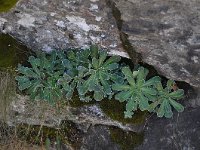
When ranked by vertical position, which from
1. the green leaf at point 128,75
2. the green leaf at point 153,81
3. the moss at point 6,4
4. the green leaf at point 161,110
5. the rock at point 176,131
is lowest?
the rock at point 176,131

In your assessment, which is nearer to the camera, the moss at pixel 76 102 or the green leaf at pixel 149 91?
the green leaf at pixel 149 91

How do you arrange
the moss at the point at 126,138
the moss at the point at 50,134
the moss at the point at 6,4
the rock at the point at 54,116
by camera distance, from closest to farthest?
the moss at the point at 6,4 < the rock at the point at 54,116 < the moss at the point at 126,138 < the moss at the point at 50,134

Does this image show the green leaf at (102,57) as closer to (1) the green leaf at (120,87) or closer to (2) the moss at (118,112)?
(1) the green leaf at (120,87)

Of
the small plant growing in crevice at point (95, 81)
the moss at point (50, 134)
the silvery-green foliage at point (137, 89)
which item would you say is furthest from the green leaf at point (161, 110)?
the moss at point (50, 134)

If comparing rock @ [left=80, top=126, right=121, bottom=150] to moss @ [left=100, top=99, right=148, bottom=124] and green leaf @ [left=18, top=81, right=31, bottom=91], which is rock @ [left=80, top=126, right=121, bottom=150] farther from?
green leaf @ [left=18, top=81, right=31, bottom=91]

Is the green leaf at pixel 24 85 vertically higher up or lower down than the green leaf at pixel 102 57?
lower down

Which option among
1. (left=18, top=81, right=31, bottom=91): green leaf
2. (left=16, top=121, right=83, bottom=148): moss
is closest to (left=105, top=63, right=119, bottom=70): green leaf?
(left=18, top=81, right=31, bottom=91): green leaf

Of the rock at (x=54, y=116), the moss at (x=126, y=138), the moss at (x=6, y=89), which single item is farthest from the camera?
the moss at (x=126, y=138)

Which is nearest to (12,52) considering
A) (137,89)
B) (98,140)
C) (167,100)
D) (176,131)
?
(137,89)
